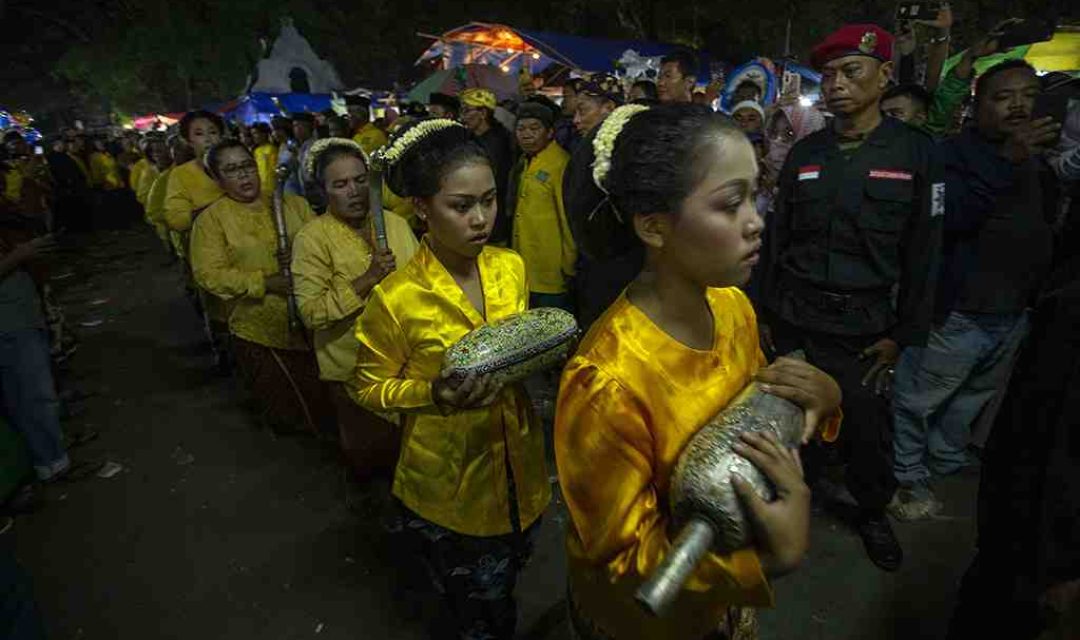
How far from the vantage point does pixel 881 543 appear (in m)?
3.06

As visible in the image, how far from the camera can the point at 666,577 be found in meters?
0.95

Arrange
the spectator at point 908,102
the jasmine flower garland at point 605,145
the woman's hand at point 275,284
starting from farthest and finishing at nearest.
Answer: the spectator at point 908,102
the woman's hand at point 275,284
the jasmine flower garland at point 605,145

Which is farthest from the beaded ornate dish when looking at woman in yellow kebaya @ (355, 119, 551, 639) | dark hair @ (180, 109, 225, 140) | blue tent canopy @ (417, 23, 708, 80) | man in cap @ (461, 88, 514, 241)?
blue tent canopy @ (417, 23, 708, 80)

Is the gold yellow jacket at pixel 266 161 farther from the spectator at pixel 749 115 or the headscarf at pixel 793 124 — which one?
Result: the headscarf at pixel 793 124

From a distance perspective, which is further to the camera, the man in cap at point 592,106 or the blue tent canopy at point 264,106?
the blue tent canopy at point 264,106

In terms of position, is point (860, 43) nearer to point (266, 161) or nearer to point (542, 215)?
point (542, 215)

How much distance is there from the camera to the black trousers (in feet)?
9.68

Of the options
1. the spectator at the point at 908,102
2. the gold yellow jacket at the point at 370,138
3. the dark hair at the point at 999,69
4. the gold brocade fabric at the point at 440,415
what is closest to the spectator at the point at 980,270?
the dark hair at the point at 999,69

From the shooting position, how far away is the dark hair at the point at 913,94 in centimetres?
449

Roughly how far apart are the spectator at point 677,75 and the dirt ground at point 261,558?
9.47 ft

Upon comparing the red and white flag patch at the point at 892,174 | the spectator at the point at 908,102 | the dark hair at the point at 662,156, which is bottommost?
the red and white flag patch at the point at 892,174

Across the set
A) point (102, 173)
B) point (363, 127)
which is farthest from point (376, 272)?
point (102, 173)

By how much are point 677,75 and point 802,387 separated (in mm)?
4271

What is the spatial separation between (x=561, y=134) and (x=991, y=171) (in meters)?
3.85
